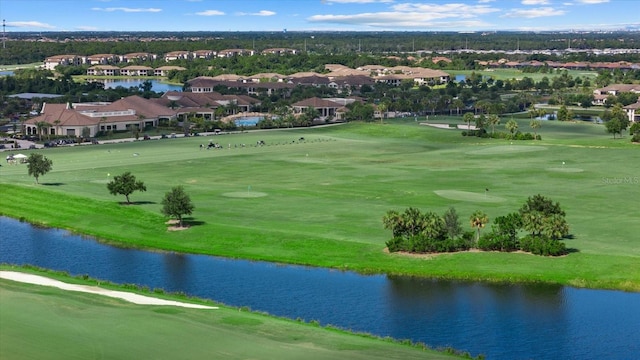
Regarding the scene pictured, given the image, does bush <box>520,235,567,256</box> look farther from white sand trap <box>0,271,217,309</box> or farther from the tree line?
white sand trap <box>0,271,217,309</box>

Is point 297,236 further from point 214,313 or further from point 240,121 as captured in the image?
point 240,121

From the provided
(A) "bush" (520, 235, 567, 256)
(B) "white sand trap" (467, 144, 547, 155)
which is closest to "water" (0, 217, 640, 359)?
(A) "bush" (520, 235, 567, 256)

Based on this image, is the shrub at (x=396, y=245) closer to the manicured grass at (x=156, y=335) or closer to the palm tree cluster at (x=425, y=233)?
the palm tree cluster at (x=425, y=233)

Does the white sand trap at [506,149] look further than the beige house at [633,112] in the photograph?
No

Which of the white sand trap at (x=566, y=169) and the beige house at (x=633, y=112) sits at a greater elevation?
the beige house at (x=633, y=112)

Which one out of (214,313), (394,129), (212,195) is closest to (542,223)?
(214,313)

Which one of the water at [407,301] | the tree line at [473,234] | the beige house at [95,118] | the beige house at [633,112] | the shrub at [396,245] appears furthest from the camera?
the beige house at [633,112]

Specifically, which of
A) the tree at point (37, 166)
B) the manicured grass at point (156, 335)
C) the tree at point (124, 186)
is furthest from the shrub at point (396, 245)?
the tree at point (37, 166)
